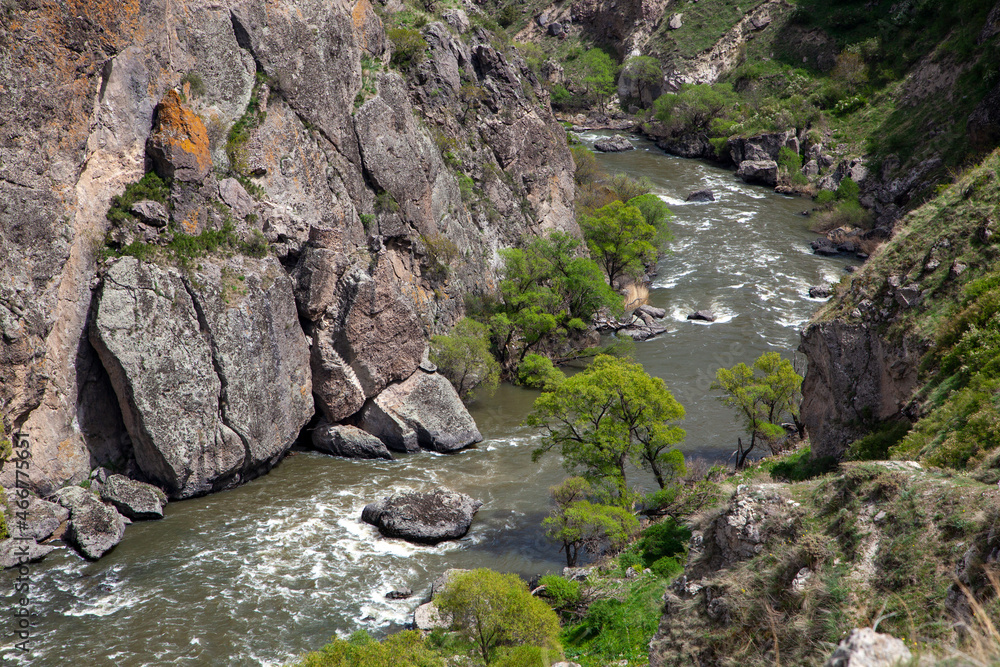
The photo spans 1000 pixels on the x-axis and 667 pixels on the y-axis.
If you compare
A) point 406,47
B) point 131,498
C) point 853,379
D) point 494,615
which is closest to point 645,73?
point 406,47

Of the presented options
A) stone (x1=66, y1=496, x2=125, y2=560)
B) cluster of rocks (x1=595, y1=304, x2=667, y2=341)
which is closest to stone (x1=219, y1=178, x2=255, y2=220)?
stone (x1=66, y1=496, x2=125, y2=560)

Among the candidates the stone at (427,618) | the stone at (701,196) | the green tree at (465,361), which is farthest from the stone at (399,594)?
the stone at (701,196)

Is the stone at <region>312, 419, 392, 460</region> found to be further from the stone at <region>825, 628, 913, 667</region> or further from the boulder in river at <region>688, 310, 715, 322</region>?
the stone at <region>825, 628, 913, 667</region>

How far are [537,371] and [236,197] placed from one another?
2029 centimetres

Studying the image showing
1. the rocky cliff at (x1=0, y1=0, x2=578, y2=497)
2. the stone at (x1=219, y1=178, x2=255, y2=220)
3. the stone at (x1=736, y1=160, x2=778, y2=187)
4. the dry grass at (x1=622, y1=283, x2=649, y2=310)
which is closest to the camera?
the rocky cliff at (x1=0, y1=0, x2=578, y2=497)

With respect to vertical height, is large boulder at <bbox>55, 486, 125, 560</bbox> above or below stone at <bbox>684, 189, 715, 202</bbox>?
below

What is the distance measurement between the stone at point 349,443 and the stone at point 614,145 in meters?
66.8

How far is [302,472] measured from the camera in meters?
32.2

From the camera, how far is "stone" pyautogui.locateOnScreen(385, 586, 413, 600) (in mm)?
23891

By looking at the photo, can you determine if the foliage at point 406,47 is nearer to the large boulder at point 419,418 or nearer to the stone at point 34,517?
the large boulder at point 419,418

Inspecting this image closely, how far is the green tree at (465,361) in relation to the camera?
3884 centimetres

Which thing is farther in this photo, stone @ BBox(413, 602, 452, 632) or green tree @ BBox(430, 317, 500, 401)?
green tree @ BBox(430, 317, 500, 401)

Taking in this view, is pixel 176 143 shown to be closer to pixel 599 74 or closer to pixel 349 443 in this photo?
pixel 349 443

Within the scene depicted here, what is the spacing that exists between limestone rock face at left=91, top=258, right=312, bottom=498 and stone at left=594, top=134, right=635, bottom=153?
67.1 m
